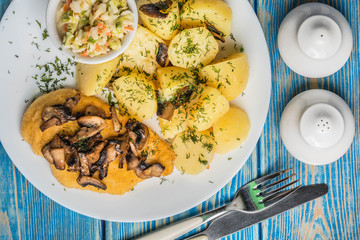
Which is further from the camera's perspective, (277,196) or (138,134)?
(277,196)

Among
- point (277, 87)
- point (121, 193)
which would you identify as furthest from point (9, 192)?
point (277, 87)

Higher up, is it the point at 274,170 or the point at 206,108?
the point at 274,170

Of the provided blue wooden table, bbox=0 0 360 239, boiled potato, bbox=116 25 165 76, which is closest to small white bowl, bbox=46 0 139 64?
boiled potato, bbox=116 25 165 76

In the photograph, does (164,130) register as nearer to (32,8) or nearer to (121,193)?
(121,193)

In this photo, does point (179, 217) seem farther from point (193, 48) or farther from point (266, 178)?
point (193, 48)

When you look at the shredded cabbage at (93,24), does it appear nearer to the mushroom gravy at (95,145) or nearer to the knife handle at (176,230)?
the mushroom gravy at (95,145)

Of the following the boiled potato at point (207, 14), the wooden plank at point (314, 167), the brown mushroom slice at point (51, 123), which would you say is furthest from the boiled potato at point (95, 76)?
the wooden plank at point (314, 167)

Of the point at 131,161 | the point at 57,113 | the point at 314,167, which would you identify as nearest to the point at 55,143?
the point at 57,113
